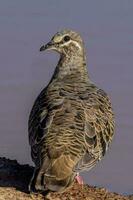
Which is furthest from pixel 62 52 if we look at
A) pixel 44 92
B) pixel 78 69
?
pixel 44 92

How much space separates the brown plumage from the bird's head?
87 centimetres

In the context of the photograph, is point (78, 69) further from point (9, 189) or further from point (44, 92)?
point (9, 189)

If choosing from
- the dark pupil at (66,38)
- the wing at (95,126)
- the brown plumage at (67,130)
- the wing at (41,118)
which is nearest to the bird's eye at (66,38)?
the dark pupil at (66,38)

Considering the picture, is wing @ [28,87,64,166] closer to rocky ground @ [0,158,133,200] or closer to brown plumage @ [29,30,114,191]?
brown plumage @ [29,30,114,191]

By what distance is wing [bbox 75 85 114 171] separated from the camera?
14.7 meters

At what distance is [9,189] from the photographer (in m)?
14.3

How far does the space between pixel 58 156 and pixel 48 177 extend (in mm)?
388

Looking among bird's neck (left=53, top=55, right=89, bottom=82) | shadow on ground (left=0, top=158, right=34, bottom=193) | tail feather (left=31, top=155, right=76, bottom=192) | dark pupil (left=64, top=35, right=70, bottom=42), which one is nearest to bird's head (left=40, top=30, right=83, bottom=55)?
dark pupil (left=64, top=35, right=70, bottom=42)

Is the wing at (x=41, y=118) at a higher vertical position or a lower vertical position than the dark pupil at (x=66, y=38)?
lower

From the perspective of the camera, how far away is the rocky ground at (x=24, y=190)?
14.1 m

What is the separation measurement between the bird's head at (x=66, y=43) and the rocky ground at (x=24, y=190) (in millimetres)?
2436

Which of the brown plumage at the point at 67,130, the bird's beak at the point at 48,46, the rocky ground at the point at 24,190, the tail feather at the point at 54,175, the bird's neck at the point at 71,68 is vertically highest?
the bird's beak at the point at 48,46

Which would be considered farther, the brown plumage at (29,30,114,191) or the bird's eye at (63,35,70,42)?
the bird's eye at (63,35,70,42)

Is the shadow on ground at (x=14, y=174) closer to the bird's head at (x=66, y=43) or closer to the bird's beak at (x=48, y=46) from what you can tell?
the bird's beak at (x=48, y=46)
